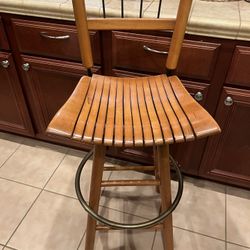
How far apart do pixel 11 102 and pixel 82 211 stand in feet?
2.18

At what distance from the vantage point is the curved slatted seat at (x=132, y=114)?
0.58m

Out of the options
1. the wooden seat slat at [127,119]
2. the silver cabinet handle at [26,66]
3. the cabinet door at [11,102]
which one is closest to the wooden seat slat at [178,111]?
the wooden seat slat at [127,119]

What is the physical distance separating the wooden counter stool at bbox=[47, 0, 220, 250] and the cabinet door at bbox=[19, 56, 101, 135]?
0.30 m

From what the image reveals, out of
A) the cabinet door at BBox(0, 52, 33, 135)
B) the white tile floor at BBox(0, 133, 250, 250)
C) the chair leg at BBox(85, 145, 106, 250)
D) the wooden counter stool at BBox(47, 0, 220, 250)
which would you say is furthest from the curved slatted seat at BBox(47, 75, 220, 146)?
the white tile floor at BBox(0, 133, 250, 250)

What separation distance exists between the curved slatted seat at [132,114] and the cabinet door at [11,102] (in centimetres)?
57

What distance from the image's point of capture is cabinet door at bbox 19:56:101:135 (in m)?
1.09

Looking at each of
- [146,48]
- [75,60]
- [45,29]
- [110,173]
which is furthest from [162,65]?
[110,173]

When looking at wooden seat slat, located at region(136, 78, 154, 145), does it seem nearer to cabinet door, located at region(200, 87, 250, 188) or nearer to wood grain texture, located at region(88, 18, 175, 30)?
wood grain texture, located at region(88, 18, 175, 30)

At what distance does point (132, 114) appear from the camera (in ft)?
2.20

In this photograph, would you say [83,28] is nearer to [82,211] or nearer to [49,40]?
[49,40]

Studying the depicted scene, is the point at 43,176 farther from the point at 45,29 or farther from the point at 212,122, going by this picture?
the point at 212,122

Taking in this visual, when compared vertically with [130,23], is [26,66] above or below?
below

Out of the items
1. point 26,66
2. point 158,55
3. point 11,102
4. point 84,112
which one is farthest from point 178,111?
point 11,102

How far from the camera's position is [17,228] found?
1155 mm
